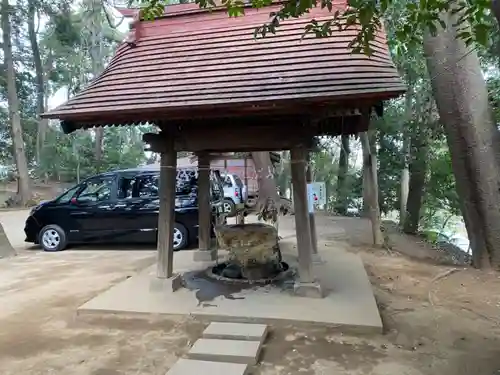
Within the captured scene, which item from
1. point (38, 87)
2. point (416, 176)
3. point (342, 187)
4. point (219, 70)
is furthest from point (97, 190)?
point (38, 87)

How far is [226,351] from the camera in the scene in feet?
11.2

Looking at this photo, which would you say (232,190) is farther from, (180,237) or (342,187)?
(342,187)

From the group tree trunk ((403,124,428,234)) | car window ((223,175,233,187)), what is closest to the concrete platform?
tree trunk ((403,124,428,234))

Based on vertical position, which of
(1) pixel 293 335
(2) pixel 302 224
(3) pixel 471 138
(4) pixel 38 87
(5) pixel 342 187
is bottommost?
(1) pixel 293 335

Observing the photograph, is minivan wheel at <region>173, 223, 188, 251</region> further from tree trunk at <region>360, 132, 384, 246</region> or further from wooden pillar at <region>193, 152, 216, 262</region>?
tree trunk at <region>360, 132, 384, 246</region>

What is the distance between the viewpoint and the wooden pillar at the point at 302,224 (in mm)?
4727

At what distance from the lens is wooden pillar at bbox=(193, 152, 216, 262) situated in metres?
6.45

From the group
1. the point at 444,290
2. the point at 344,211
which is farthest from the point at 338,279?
the point at 344,211

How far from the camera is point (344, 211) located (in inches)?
618

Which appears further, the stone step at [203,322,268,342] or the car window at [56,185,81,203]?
the car window at [56,185,81,203]

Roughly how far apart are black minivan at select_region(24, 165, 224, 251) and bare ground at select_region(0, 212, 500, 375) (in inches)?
83.8

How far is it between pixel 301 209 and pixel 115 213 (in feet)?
16.4

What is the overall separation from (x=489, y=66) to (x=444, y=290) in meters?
6.32

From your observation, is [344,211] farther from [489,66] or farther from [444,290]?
[444,290]
